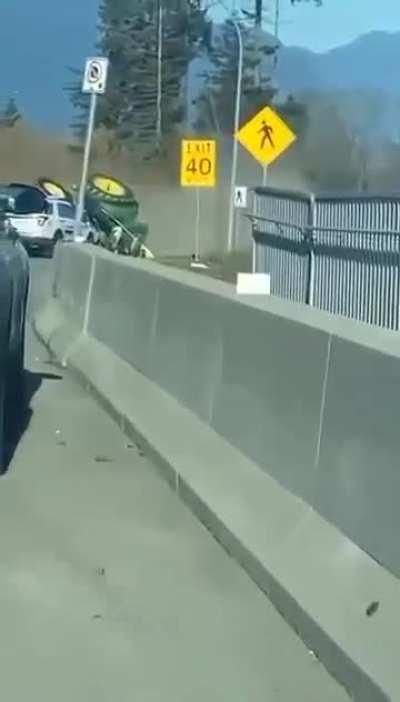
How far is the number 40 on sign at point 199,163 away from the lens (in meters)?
37.4

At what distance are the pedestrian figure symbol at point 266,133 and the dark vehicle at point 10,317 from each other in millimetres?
21468

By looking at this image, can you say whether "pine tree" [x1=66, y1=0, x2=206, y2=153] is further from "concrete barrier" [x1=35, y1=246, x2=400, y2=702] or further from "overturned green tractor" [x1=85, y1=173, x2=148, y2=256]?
"concrete barrier" [x1=35, y1=246, x2=400, y2=702]

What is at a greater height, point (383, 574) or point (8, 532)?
point (383, 574)

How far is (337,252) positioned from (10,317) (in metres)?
9.95

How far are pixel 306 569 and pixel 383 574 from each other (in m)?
0.60

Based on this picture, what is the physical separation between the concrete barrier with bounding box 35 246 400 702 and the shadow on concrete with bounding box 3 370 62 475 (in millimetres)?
718

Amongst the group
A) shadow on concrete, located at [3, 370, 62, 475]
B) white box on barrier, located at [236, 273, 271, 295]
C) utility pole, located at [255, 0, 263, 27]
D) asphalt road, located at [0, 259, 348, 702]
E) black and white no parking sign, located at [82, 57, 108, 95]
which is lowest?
shadow on concrete, located at [3, 370, 62, 475]

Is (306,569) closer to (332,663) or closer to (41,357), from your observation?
(332,663)

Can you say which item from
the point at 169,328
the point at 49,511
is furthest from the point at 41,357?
the point at 49,511

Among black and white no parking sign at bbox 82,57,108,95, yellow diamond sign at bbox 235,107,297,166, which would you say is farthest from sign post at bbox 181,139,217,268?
black and white no parking sign at bbox 82,57,108,95

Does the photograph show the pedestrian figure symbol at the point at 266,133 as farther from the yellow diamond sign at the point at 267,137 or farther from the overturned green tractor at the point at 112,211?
the overturned green tractor at the point at 112,211

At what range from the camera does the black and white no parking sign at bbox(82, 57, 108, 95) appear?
2183 centimetres

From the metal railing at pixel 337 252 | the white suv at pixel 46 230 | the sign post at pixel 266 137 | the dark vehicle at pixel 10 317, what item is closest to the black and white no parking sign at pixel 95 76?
the metal railing at pixel 337 252

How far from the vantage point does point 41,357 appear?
1855 cm
